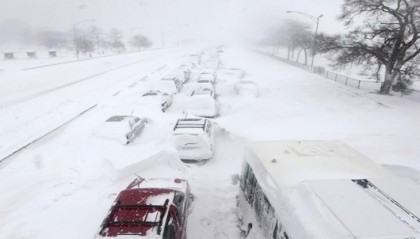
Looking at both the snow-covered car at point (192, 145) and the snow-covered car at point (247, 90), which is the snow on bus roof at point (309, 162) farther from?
the snow-covered car at point (247, 90)

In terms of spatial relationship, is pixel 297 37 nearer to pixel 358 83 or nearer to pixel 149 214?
pixel 358 83

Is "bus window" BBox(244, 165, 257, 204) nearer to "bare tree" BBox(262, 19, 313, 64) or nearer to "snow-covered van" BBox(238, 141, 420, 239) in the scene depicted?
"snow-covered van" BBox(238, 141, 420, 239)

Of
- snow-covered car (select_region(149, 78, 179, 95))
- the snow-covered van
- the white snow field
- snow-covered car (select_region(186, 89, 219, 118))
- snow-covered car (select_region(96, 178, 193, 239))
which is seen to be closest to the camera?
the snow-covered van

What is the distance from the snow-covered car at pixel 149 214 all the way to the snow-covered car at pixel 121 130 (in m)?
5.16

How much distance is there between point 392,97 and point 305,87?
6.66 m

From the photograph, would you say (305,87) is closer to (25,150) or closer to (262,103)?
(262,103)

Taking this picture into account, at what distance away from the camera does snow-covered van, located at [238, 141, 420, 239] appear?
3.54 meters

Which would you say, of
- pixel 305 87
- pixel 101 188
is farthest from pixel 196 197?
pixel 305 87

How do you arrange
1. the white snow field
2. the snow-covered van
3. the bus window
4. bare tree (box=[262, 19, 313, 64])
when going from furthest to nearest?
1. bare tree (box=[262, 19, 313, 64])
2. the white snow field
3. the bus window
4. the snow-covered van

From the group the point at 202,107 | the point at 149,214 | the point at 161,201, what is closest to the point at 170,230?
the point at 149,214

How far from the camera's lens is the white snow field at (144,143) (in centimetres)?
752

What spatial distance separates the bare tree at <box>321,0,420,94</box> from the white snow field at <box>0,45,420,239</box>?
2.52 metres

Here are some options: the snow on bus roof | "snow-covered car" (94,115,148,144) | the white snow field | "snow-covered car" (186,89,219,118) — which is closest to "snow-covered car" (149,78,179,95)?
the white snow field

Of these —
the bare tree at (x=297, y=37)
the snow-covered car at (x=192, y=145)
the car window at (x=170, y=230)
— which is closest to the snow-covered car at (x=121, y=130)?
the snow-covered car at (x=192, y=145)
